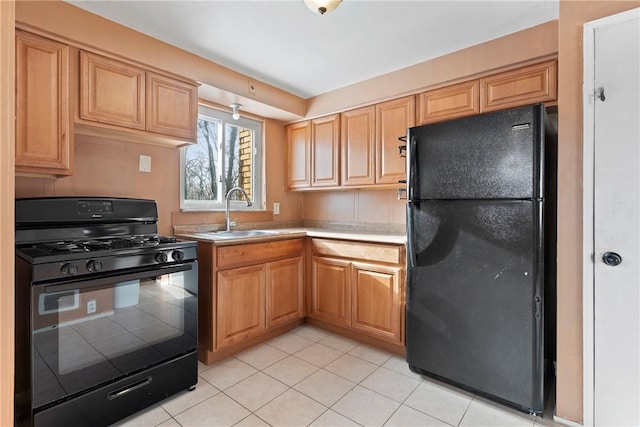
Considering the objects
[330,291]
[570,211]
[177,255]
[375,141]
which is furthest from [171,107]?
[570,211]

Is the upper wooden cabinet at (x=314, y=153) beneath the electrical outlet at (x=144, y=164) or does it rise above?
above

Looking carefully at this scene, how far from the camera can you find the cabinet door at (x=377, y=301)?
238 centimetres

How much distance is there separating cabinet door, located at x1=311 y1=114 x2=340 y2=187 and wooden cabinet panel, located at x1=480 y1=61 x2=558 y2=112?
1.28m

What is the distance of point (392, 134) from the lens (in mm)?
2711

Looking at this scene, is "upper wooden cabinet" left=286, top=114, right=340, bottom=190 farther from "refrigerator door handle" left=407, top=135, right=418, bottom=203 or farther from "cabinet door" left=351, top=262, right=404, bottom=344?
"refrigerator door handle" left=407, top=135, right=418, bottom=203

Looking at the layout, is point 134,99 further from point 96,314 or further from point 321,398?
point 321,398

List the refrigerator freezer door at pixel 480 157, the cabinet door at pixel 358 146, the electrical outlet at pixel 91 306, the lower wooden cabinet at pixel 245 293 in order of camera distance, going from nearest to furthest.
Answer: the electrical outlet at pixel 91 306 < the refrigerator freezer door at pixel 480 157 < the lower wooden cabinet at pixel 245 293 < the cabinet door at pixel 358 146

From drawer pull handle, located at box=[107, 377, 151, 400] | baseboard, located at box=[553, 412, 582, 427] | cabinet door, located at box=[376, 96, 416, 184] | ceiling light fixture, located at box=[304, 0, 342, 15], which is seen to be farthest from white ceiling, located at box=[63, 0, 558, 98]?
baseboard, located at box=[553, 412, 582, 427]

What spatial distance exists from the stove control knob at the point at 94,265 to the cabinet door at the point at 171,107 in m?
0.98

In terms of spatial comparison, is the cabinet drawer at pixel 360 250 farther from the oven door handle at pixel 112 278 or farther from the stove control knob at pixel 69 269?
the stove control knob at pixel 69 269

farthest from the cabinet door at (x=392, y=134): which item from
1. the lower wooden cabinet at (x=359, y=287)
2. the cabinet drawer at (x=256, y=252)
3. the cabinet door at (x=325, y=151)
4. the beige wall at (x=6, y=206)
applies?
the beige wall at (x=6, y=206)

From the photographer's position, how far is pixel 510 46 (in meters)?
2.11

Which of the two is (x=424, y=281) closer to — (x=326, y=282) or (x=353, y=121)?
(x=326, y=282)

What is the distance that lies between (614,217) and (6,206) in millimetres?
2079
